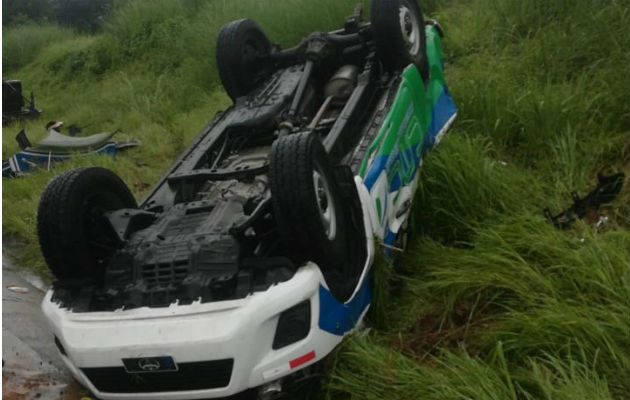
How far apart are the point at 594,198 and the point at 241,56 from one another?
2270 mm

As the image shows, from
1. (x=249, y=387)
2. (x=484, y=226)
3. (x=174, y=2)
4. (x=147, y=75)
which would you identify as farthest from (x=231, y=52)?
(x=174, y=2)

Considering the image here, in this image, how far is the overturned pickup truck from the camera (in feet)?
7.74

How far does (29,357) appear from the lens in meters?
3.21

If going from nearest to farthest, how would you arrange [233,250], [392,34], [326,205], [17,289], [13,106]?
[233,250] < [326,205] < [392,34] < [17,289] < [13,106]

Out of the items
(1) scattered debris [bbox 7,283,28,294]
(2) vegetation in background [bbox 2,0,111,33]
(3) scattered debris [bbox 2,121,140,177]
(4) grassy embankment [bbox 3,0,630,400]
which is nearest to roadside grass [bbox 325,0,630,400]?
(4) grassy embankment [bbox 3,0,630,400]

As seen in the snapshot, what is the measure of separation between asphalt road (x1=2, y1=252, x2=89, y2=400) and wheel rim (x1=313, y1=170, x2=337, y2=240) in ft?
4.20

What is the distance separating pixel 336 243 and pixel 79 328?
1.01 meters

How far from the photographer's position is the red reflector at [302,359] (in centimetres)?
240

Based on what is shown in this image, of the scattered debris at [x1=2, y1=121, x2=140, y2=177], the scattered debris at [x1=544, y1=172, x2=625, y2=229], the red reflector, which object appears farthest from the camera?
the scattered debris at [x1=2, y1=121, x2=140, y2=177]

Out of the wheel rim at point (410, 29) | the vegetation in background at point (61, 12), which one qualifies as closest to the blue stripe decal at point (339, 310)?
the wheel rim at point (410, 29)

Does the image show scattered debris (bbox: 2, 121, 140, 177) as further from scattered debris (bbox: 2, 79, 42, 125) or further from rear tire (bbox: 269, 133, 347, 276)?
rear tire (bbox: 269, 133, 347, 276)

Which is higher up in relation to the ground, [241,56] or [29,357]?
[241,56]

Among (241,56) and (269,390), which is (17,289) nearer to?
(241,56)

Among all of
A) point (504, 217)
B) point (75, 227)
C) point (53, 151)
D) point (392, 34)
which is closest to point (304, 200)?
point (75, 227)
